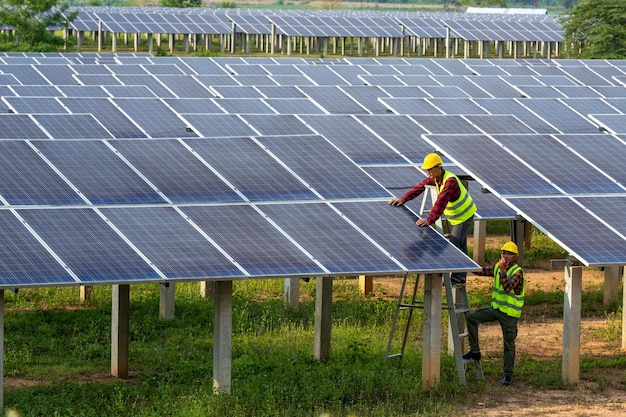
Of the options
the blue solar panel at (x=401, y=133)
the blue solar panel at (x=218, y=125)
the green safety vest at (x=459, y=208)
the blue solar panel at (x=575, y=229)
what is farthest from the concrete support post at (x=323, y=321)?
the blue solar panel at (x=218, y=125)

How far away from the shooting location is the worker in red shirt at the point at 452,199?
18.7 meters

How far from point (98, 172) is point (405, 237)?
15.5 feet

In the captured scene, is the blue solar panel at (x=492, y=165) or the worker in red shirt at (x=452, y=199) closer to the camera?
the worker in red shirt at (x=452, y=199)

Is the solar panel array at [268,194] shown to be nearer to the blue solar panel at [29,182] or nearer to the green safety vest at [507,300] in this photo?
the blue solar panel at [29,182]

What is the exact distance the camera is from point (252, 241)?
17203mm

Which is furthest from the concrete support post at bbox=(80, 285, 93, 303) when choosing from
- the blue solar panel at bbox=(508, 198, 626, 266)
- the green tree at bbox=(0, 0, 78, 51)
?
the green tree at bbox=(0, 0, 78, 51)

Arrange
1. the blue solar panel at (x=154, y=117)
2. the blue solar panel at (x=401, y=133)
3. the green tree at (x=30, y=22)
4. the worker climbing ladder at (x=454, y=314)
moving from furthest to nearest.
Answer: the green tree at (x=30, y=22) < the blue solar panel at (x=154, y=117) < the blue solar panel at (x=401, y=133) < the worker climbing ladder at (x=454, y=314)

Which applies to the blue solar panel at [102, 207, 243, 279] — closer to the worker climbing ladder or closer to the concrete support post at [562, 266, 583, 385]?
the worker climbing ladder

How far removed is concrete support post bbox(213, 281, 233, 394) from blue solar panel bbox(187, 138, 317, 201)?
1.87 meters

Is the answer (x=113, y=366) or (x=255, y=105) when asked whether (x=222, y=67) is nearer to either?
(x=255, y=105)

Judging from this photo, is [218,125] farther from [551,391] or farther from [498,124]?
[551,391]

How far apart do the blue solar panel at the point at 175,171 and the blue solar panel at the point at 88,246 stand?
153 cm

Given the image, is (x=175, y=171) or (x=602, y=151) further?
(x=602, y=151)

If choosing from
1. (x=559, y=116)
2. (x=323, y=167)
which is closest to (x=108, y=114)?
(x=323, y=167)
